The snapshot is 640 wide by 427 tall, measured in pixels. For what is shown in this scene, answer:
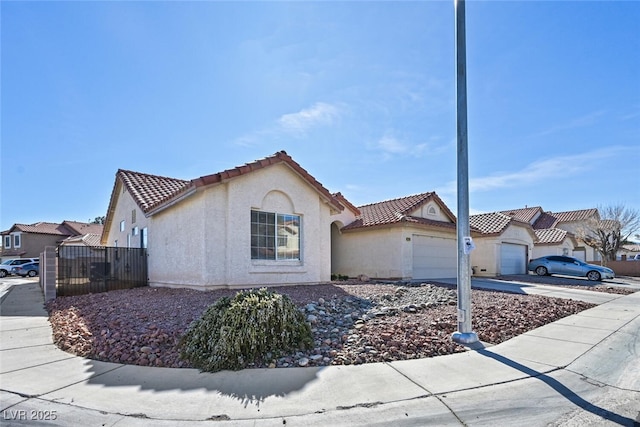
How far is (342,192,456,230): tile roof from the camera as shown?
17.8 metres

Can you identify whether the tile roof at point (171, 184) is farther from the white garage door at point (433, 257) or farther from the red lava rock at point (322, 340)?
the white garage door at point (433, 257)

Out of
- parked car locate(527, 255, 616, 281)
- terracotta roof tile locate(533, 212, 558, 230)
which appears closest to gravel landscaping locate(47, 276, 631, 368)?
parked car locate(527, 255, 616, 281)

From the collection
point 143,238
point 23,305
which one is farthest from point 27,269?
point 23,305

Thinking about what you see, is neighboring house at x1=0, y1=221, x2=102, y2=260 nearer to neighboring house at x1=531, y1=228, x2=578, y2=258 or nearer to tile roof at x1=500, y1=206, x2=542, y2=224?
neighboring house at x1=531, y1=228, x2=578, y2=258

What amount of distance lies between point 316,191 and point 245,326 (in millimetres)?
8431

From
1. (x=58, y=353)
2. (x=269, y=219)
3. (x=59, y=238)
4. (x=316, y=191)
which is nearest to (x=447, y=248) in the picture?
(x=316, y=191)

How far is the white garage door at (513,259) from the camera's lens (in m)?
23.7

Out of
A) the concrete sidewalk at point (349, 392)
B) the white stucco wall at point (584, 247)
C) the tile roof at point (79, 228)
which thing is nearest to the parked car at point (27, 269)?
the tile roof at point (79, 228)

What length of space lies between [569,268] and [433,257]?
10378mm

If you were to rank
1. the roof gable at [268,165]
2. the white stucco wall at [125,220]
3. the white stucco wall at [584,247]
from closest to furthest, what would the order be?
the roof gable at [268,165]
the white stucco wall at [125,220]
the white stucco wall at [584,247]

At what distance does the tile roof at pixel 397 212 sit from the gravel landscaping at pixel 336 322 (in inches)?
252

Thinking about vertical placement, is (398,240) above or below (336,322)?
above

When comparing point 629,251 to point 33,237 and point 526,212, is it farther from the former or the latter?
point 33,237

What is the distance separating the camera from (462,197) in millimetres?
6988
